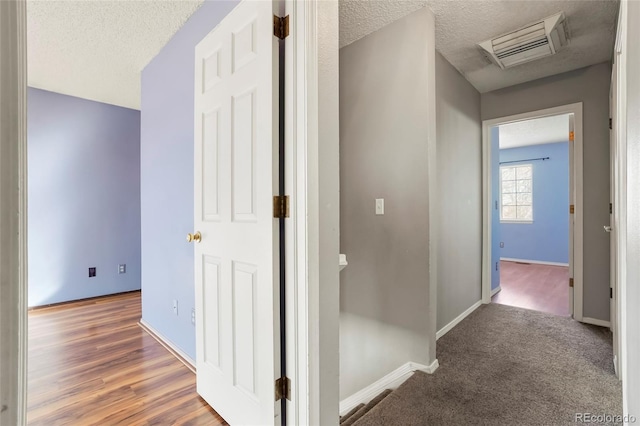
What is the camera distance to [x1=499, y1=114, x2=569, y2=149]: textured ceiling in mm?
4520

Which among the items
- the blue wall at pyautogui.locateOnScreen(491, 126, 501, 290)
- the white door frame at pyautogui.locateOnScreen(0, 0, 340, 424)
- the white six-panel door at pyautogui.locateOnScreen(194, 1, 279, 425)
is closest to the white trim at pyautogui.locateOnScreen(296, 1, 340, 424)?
the white door frame at pyautogui.locateOnScreen(0, 0, 340, 424)

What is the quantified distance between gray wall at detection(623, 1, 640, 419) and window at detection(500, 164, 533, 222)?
6376 millimetres

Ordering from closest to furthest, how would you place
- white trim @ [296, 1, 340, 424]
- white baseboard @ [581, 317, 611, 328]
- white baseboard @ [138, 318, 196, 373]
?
white trim @ [296, 1, 340, 424]
white baseboard @ [138, 318, 196, 373]
white baseboard @ [581, 317, 611, 328]

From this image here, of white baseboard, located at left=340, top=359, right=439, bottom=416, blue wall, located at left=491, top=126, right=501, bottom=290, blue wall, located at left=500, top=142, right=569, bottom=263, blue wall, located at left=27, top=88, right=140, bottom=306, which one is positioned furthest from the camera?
blue wall, located at left=500, top=142, right=569, bottom=263

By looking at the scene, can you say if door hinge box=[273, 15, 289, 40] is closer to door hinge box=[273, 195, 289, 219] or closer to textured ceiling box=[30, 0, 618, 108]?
door hinge box=[273, 195, 289, 219]

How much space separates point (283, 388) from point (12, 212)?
1.11 m

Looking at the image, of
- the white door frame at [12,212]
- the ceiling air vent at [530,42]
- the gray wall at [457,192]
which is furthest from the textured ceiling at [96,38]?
the ceiling air vent at [530,42]

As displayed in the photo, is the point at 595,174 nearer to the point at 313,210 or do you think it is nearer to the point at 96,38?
the point at 313,210

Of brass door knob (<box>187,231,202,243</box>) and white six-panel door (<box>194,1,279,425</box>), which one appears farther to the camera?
brass door knob (<box>187,231,202,243</box>)

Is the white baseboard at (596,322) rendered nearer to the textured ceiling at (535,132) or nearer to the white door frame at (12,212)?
the textured ceiling at (535,132)

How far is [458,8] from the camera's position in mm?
2020

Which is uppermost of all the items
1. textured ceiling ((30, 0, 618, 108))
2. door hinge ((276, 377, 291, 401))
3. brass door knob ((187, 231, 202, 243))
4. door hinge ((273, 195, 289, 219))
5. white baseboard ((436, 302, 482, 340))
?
textured ceiling ((30, 0, 618, 108))

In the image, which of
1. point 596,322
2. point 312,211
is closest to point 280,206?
point 312,211

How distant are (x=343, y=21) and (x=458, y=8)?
2.61ft
